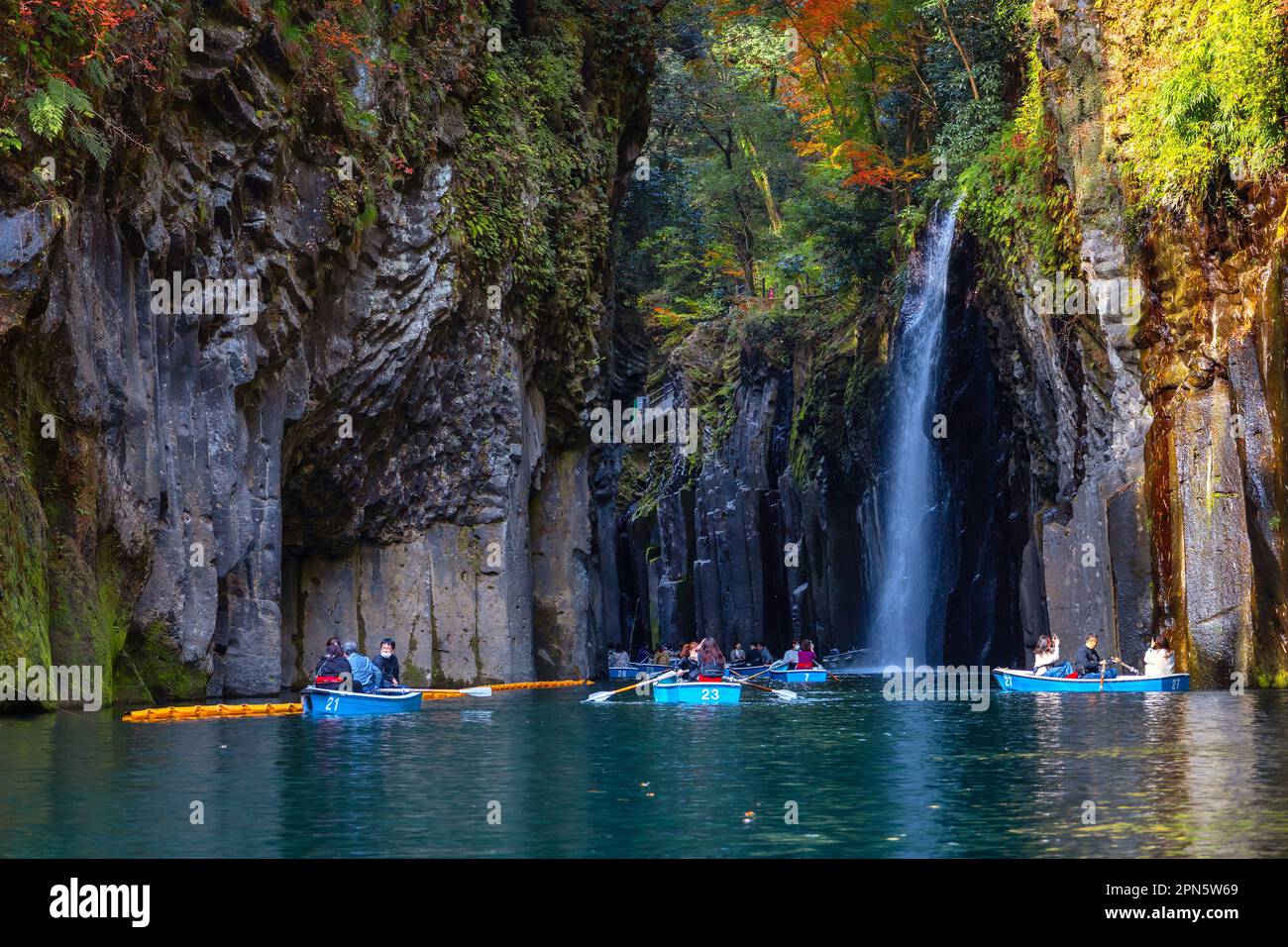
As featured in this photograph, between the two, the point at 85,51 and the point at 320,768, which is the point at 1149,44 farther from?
the point at 320,768

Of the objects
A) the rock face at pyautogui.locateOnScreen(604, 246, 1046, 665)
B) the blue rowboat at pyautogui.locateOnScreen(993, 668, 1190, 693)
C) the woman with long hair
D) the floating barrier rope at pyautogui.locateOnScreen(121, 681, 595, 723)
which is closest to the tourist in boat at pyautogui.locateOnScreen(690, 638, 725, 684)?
the woman with long hair

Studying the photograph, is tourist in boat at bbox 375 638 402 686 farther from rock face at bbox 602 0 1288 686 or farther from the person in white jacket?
rock face at bbox 602 0 1288 686

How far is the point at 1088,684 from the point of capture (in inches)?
1128

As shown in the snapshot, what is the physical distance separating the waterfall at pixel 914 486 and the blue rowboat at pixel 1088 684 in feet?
46.8

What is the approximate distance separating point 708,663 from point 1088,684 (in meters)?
7.48

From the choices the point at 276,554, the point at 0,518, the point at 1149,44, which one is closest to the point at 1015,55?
the point at 1149,44

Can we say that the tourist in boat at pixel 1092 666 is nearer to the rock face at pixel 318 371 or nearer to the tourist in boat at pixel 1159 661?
the tourist in boat at pixel 1159 661

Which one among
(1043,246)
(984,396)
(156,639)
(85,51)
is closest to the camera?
(85,51)

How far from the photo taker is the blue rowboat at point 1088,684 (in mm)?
Result: 27109

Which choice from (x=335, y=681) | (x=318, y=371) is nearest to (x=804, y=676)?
(x=318, y=371)

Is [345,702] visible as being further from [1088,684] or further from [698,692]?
[1088,684]

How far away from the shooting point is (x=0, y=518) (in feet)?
66.2

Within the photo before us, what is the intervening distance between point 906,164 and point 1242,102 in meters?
18.0

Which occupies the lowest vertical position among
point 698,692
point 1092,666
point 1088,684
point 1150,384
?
point 1088,684
